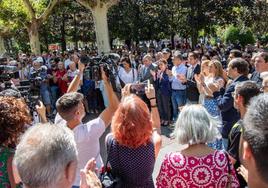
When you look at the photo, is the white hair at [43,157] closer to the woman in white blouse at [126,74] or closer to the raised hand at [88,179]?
the raised hand at [88,179]

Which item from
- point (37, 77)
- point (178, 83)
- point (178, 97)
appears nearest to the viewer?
point (178, 83)

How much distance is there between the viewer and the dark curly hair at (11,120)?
3.01 meters

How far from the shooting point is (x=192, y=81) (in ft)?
27.9

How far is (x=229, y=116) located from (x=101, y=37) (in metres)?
12.0

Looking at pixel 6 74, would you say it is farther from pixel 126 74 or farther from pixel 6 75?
pixel 126 74

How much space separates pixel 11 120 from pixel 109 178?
0.90m

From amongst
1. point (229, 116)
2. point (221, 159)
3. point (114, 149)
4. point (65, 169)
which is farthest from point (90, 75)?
point (65, 169)

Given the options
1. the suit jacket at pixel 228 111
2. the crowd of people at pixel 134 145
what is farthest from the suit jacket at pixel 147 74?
the suit jacket at pixel 228 111

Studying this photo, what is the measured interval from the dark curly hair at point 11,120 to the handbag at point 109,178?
702mm

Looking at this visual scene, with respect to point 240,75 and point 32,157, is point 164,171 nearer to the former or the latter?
point 32,157

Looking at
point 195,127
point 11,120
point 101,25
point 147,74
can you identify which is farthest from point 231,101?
point 101,25

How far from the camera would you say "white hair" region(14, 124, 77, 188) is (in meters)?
2.03

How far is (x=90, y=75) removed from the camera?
20.3 ft

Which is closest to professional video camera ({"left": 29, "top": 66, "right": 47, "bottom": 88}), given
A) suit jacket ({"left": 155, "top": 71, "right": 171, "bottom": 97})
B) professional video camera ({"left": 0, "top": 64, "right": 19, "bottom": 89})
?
professional video camera ({"left": 0, "top": 64, "right": 19, "bottom": 89})
